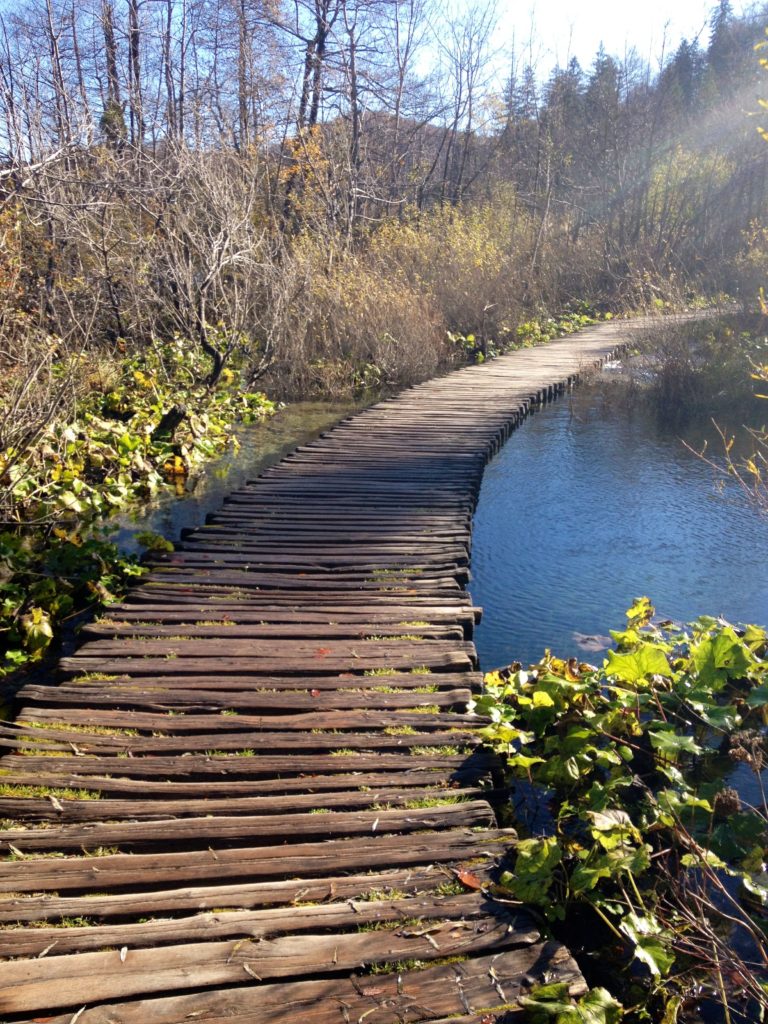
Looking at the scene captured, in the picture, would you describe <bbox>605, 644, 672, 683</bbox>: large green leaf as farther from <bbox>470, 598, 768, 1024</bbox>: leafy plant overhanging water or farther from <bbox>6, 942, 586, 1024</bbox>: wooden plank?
<bbox>6, 942, 586, 1024</bbox>: wooden plank

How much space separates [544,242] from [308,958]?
20.0 m

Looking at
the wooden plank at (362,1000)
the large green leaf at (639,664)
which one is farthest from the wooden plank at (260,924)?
the large green leaf at (639,664)

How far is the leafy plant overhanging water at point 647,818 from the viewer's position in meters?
2.75

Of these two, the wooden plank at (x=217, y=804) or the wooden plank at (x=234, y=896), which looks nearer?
the wooden plank at (x=234, y=896)

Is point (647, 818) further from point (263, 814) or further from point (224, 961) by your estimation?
point (224, 961)

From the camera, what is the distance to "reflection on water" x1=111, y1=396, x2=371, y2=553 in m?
7.91

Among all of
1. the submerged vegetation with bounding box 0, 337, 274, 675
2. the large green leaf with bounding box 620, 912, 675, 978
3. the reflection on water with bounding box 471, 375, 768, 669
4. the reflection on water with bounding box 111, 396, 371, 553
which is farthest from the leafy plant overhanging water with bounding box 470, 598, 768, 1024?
the reflection on water with bounding box 111, 396, 371, 553

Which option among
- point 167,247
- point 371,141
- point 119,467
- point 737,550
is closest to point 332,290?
point 167,247

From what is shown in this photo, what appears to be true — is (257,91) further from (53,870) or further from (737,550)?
(53,870)

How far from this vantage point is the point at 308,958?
2490 mm

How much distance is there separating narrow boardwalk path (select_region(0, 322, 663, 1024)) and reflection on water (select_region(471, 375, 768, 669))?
690 mm

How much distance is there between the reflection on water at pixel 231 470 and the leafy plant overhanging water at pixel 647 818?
4.09 m

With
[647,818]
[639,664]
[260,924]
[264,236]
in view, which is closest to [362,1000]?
[260,924]

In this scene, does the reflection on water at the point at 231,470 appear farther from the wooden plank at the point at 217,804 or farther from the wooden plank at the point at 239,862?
the wooden plank at the point at 239,862
